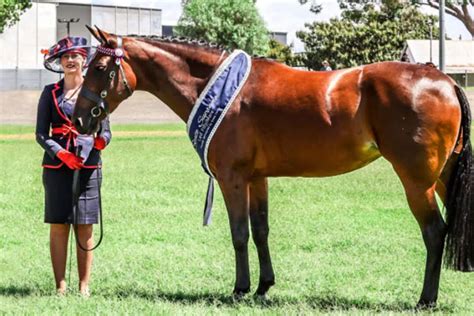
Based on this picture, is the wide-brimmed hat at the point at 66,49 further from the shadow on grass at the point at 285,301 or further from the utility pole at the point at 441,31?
the utility pole at the point at 441,31

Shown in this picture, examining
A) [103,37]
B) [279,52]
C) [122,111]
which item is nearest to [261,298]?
[103,37]

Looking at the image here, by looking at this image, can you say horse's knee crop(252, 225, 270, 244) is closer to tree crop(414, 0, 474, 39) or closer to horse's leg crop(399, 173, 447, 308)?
horse's leg crop(399, 173, 447, 308)

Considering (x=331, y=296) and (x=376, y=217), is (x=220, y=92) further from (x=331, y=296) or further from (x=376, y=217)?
(x=376, y=217)

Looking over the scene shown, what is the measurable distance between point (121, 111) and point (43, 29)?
3749 centimetres

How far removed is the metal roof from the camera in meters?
75.8

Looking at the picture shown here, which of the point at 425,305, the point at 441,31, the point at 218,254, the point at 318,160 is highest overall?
the point at 441,31

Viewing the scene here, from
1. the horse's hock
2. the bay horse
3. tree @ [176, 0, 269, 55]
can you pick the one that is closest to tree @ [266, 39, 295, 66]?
tree @ [176, 0, 269, 55]

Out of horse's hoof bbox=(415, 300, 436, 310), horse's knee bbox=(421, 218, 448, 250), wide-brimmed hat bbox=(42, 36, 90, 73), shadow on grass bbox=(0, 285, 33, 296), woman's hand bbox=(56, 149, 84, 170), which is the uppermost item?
wide-brimmed hat bbox=(42, 36, 90, 73)

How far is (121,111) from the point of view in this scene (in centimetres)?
4066

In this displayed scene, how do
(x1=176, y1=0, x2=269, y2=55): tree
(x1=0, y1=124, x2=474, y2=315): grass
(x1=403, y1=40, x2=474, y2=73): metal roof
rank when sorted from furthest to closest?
(x1=176, y1=0, x2=269, y2=55): tree → (x1=403, y1=40, x2=474, y2=73): metal roof → (x1=0, y1=124, x2=474, y2=315): grass

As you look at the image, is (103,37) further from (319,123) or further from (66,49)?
(319,123)

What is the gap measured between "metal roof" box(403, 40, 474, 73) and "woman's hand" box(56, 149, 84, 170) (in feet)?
229

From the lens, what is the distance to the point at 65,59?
696 centimetres

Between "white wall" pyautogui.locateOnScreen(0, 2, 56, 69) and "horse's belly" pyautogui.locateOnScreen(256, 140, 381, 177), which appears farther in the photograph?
"white wall" pyautogui.locateOnScreen(0, 2, 56, 69)
